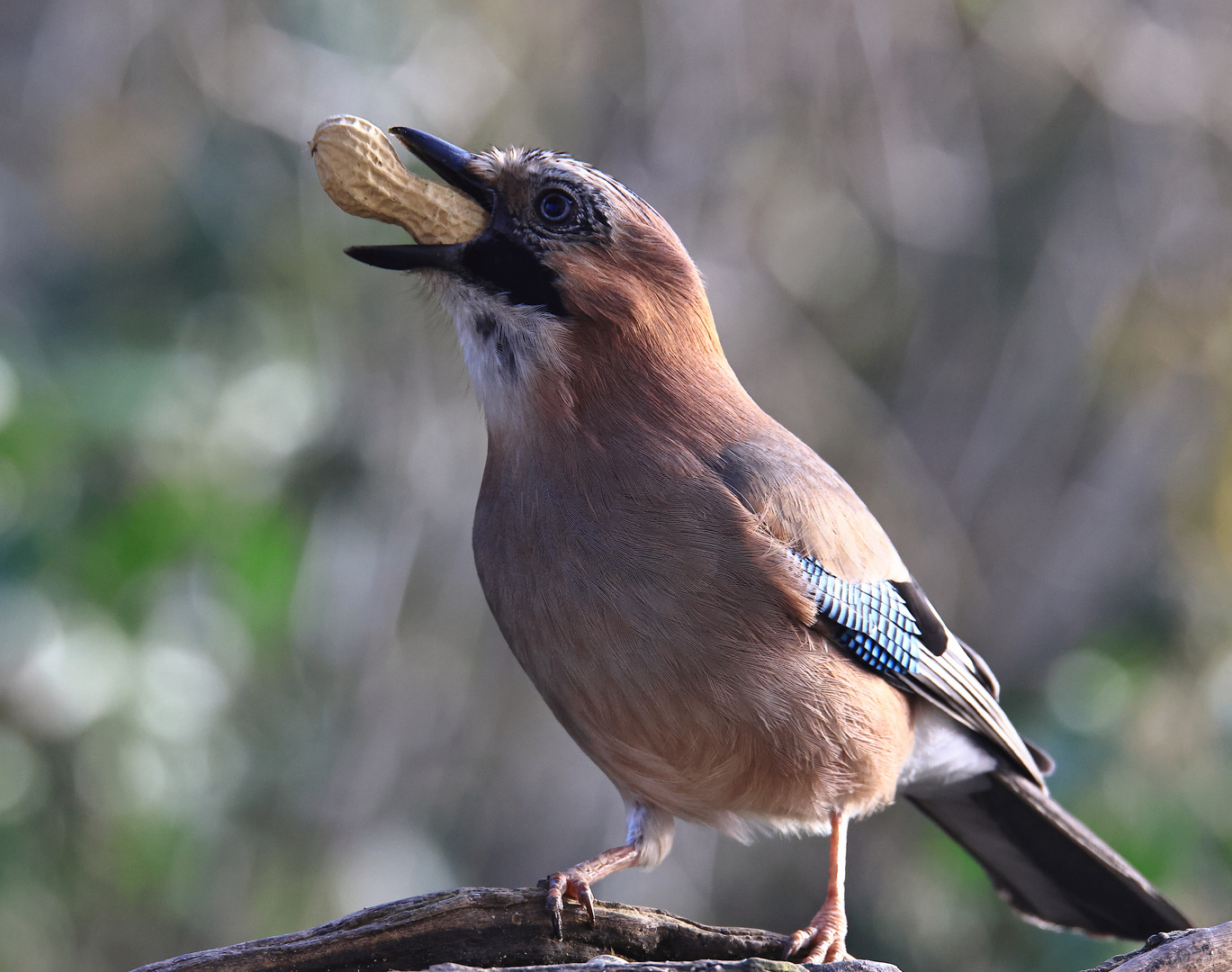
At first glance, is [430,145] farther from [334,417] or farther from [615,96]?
[615,96]

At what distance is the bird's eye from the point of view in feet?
9.75

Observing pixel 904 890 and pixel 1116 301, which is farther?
pixel 1116 301

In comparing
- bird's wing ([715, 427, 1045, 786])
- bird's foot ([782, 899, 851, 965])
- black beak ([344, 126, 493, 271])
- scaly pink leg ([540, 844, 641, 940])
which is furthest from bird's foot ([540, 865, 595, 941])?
black beak ([344, 126, 493, 271])

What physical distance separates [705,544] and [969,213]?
4.82m

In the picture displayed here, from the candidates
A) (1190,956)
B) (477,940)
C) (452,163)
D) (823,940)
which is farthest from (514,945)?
(452,163)

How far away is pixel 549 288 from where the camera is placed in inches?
116

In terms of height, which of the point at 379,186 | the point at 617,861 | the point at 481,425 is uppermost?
the point at 481,425

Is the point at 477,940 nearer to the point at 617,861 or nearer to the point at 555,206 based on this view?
the point at 617,861

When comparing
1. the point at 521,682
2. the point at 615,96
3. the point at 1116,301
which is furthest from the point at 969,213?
the point at 521,682

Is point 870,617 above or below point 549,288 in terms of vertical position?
below

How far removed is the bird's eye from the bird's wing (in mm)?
683

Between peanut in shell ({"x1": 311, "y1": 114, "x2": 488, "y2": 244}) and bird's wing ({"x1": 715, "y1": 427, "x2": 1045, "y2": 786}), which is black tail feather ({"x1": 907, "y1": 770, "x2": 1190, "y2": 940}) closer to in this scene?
bird's wing ({"x1": 715, "y1": 427, "x2": 1045, "y2": 786})

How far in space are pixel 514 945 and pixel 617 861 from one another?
0.45m

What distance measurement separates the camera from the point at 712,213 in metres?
6.14
